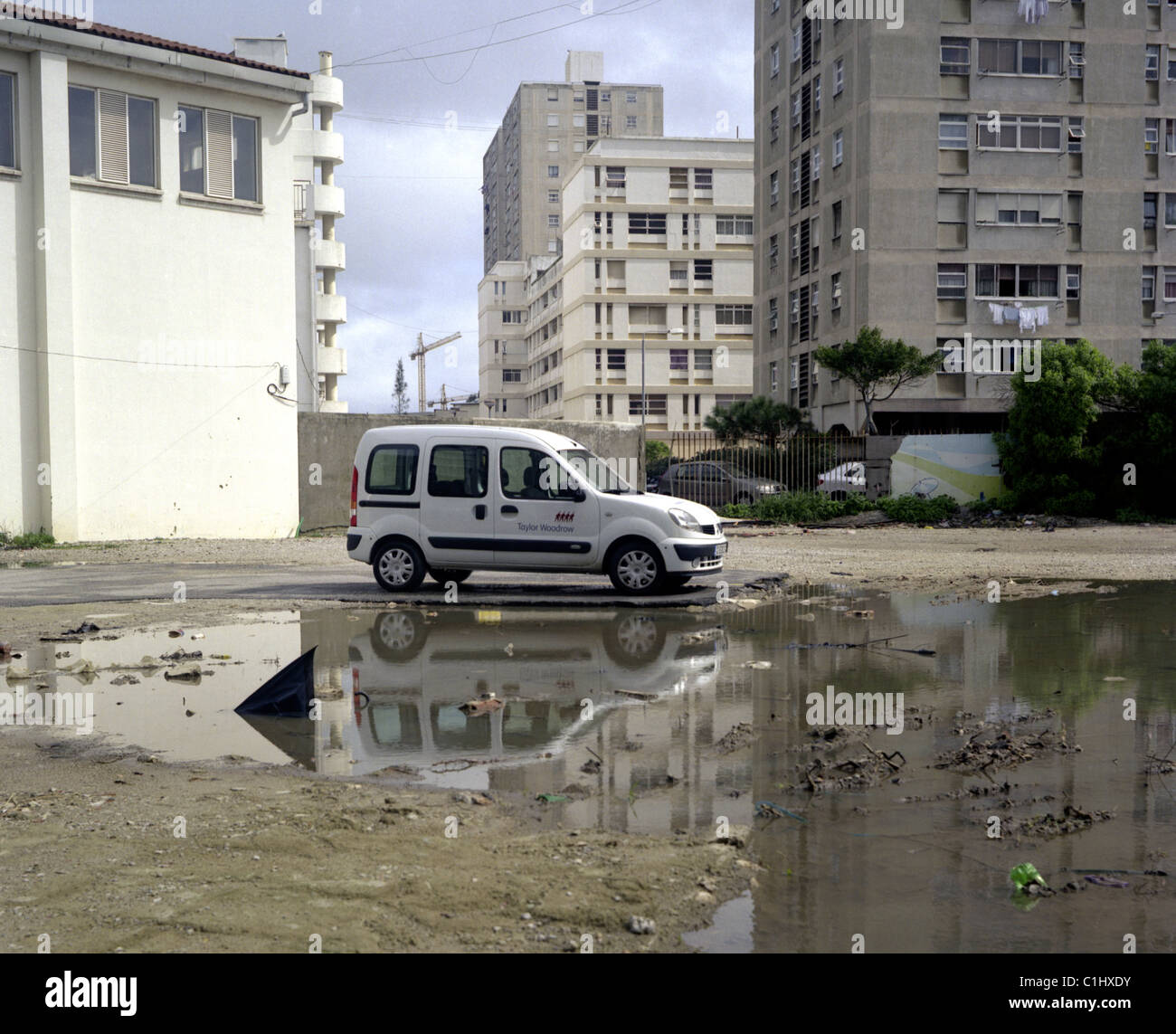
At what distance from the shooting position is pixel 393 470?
1454 cm

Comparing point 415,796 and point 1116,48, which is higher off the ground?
point 1116,48

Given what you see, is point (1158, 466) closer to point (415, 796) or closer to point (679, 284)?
point (415, 796)

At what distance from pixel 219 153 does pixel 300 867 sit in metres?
23.6

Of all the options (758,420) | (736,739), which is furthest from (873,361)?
(736,739)

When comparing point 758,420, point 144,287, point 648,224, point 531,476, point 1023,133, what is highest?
point 648,224

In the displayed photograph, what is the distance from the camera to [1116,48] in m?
43.6

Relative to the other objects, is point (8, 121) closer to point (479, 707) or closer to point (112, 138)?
point (112, 138)

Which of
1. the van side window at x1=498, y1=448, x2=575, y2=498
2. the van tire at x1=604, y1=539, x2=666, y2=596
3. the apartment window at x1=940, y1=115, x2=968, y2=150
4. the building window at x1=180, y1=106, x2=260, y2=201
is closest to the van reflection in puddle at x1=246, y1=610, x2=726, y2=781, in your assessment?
the van tire at x1=604, y1=539, x2=666, y2=596

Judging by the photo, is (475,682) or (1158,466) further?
(1158,466)

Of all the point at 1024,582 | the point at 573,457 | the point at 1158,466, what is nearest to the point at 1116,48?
the point at 1158,466

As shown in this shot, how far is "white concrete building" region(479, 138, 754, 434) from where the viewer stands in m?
79.6

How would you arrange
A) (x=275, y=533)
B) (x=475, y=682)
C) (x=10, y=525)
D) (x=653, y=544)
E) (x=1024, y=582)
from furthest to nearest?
(x=275, y=533) → (x=10, y=525) → (x=1024, y=582) → (x=653, y=544) → (x=475, y=682)

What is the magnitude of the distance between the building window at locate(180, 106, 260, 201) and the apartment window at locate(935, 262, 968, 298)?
27108mm

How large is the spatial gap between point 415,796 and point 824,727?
8.75 ft
